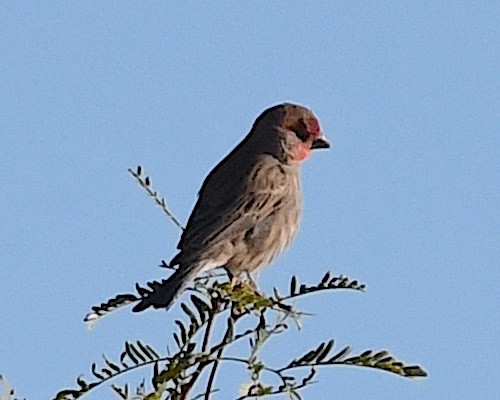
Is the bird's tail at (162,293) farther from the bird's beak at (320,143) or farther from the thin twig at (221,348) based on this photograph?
the bird's beak at (320,143)

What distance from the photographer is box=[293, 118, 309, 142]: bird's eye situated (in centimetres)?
685

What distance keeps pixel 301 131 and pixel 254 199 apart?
729mm

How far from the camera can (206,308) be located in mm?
3014

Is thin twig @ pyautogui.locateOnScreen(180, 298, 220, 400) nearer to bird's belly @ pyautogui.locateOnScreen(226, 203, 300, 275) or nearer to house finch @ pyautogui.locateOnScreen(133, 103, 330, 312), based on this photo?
house finch @ pyautogui.locateOnScreen(133, 103, 330, 312)

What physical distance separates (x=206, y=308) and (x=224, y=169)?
11.8ft

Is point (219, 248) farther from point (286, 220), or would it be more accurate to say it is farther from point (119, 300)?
point (119, 300)

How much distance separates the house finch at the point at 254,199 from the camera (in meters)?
5.79

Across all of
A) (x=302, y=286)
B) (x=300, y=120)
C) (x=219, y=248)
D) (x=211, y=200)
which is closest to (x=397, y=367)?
(x=302, y=286)

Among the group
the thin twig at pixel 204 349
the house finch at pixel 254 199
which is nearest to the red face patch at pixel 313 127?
the house finch at pixel 254 199

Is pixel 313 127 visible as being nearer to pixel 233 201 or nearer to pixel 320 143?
pixel 320 143

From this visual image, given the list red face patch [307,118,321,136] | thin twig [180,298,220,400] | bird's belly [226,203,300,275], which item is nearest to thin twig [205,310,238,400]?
thin twig [180,298,220,400]

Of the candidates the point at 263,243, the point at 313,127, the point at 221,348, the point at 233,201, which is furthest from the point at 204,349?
the point at 313,127

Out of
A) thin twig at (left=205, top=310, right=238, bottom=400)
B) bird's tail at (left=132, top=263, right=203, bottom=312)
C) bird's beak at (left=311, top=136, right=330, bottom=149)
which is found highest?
bird's beak at (left=311, top=136, right=330, bottom=149)

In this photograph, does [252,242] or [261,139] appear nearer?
[252,242]
